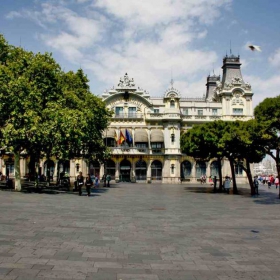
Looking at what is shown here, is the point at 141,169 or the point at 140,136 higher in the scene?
the point at 140,136

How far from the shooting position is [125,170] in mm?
65938

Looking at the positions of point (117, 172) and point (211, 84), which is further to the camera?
point (211, 84)

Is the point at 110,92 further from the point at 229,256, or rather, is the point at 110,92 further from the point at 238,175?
the point at 229,256

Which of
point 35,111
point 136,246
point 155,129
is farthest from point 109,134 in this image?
point 136,246

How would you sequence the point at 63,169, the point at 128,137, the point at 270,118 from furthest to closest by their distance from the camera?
1. the point at 128,137
2. the point at 63,169
3. the point at 270,118

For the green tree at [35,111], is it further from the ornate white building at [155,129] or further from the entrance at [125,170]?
the entrance at [125,170]

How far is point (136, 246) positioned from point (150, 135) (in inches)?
2161

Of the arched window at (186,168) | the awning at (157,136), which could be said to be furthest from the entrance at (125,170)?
the arched window at (186,168)

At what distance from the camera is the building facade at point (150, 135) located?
214 ft

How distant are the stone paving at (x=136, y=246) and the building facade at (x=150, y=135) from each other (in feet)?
151

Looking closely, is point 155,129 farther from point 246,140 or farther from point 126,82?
point 246,140

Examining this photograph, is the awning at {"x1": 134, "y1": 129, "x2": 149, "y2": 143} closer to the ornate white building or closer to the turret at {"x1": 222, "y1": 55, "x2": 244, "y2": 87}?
the ornate white building

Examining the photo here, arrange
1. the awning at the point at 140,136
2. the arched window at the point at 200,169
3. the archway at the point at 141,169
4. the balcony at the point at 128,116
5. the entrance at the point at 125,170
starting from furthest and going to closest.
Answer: the arched window at the point at 200,169
the balcony at the point at 128,116
the archway at the point at 141,169
the entrance at the point at 125,170
the awning at the point at 140,136

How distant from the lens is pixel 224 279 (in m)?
8.46
